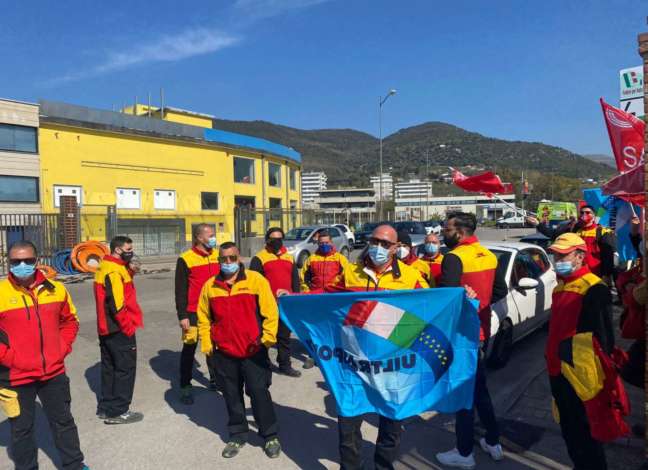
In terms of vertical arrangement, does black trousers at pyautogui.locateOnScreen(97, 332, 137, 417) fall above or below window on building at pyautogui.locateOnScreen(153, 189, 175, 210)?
below

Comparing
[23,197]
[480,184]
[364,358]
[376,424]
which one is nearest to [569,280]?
[364,358]

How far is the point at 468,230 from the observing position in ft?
13.8

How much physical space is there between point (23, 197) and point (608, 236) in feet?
92.1

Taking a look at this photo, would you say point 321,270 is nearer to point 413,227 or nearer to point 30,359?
point 30,359

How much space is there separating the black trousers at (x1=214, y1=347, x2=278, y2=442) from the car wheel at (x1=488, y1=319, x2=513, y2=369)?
10.4ft

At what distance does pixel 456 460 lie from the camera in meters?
3.85

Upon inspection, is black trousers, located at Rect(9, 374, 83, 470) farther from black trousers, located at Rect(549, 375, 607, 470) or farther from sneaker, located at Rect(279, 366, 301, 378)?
black trousers, located at Rect(549, 375, 607, 470)

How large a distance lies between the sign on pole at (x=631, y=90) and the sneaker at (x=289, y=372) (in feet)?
21.0

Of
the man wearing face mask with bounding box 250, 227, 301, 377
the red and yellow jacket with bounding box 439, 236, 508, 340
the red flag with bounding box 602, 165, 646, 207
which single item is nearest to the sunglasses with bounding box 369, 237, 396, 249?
the red and yellow jacket with bounding box 439, 236, 508, 340

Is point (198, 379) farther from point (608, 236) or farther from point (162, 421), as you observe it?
point (608, 236)

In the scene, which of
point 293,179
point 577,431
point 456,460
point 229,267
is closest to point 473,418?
point 456,460

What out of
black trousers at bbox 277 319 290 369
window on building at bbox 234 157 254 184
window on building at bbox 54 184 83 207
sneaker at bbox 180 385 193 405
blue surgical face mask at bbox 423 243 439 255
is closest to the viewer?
sneaker at bbox 180 385 193 405

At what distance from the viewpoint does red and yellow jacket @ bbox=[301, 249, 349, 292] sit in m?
6.65

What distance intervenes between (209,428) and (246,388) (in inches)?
32.3
